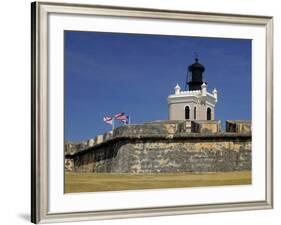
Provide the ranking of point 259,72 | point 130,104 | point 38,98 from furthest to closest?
point 259,72
point 130,104
point 38,98

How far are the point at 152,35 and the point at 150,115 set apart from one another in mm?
373

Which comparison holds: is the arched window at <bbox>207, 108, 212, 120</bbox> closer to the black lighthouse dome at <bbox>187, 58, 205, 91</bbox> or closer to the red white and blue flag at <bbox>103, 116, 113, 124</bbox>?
the black lighthouse dome at <bbox>187, 58, 205, 91</bbox>

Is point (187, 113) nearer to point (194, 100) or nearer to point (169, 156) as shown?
point (194, 100)

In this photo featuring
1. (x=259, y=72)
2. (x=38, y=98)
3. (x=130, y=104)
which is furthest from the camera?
(x=259, y=72)

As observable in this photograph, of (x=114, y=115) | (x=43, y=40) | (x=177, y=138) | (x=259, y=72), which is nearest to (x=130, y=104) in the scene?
(x=114, y=115)

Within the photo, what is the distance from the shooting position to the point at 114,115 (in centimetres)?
295

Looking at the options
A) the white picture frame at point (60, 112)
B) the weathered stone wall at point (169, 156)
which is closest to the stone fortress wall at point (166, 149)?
the weathered stone wall at point (169, 156)

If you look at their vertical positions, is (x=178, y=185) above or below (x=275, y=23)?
below

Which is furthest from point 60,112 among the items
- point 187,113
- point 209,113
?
point 209,113

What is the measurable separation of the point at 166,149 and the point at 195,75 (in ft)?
1.24

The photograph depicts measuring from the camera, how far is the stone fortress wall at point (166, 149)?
294 cm

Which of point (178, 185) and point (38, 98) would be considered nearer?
point (38, 98)

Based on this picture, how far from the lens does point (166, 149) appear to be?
309 cm

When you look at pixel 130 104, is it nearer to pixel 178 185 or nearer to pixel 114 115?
pixel 114 115
